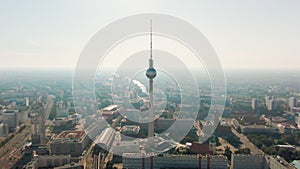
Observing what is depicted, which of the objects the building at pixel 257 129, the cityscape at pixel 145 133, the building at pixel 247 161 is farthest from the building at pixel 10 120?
the building at pixel 257 129

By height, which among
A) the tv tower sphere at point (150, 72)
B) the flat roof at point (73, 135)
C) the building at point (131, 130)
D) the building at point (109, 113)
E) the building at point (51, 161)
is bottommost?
the building at point (51, 161)

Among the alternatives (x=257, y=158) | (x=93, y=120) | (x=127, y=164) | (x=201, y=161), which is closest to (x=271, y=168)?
(x=257, y=158)

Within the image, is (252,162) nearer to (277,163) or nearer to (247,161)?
(247,161)

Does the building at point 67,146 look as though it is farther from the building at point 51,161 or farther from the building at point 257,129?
the building at point 257,129

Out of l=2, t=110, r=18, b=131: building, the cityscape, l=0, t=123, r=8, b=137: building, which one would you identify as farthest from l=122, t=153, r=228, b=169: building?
l=2, t=110, r=18, b=131: building

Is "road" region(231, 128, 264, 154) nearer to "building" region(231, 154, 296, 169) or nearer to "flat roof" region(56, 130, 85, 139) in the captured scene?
"building" region(231, 154, 296, 169)

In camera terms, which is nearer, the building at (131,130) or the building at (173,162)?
the building at (173,162)

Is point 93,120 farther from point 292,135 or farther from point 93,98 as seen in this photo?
point 292,135

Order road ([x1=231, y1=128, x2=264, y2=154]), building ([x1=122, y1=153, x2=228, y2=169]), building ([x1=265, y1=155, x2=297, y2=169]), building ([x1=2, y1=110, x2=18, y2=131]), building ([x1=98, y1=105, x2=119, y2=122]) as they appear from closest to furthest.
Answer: building ([x1=265, y1=155, x2=297, y2=169])
building ([x1=122, y1=153, x2=228, y2=169])
road ([x1=231, y1=128, x2=264, y2=154])
building ([x1=2, y1=110, x2=18, y2=131])
building ([x1=98, y1=105, x2=119, y2=122])

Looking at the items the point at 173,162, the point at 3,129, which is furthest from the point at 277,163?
the point at 3,129
